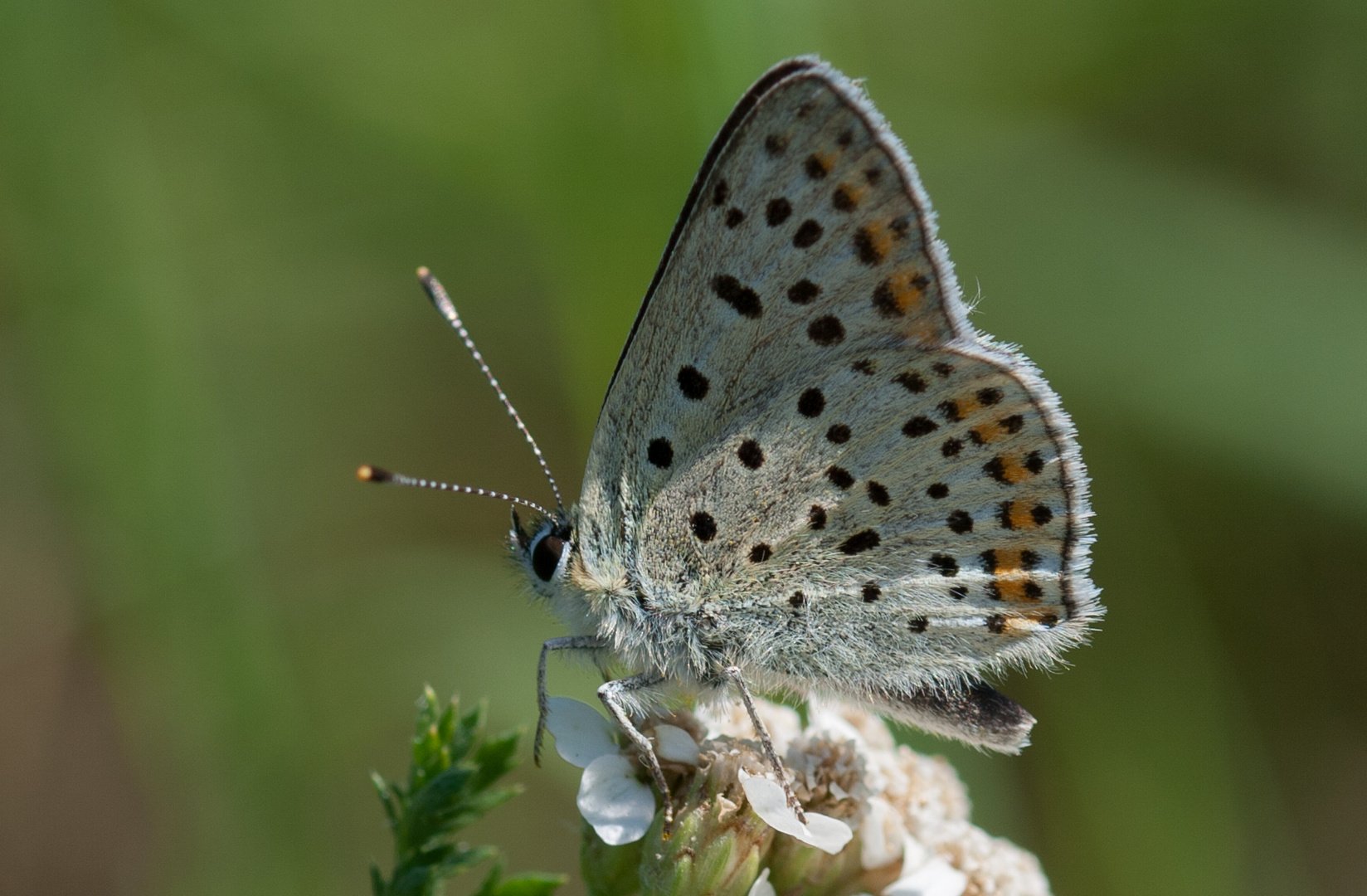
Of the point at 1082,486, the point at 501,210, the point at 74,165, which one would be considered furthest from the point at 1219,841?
the point at 74,165

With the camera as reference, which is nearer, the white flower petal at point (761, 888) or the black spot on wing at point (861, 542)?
the white flower petal at point (761, 888)

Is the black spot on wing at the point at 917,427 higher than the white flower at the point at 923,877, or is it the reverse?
the black spot on wing at the point at 917,427

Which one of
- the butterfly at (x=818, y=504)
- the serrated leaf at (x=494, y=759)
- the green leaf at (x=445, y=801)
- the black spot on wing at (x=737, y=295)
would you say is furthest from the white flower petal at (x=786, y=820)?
the black spot on wing at (x=737, y=295)

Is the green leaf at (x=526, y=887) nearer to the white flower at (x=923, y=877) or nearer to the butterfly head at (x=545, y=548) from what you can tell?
the butterfly head at (x=545, y=548)

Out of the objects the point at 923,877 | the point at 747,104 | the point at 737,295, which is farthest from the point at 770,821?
the point at 747,104

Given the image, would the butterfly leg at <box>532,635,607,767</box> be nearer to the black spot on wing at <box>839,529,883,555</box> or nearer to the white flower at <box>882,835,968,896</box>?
the black spot on wing at <box>839,529,883,555</box>

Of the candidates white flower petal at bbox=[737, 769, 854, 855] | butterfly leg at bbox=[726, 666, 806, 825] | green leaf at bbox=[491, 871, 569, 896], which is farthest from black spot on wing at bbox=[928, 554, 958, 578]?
green leaf at bbox=[491, 871, 569, 896]
